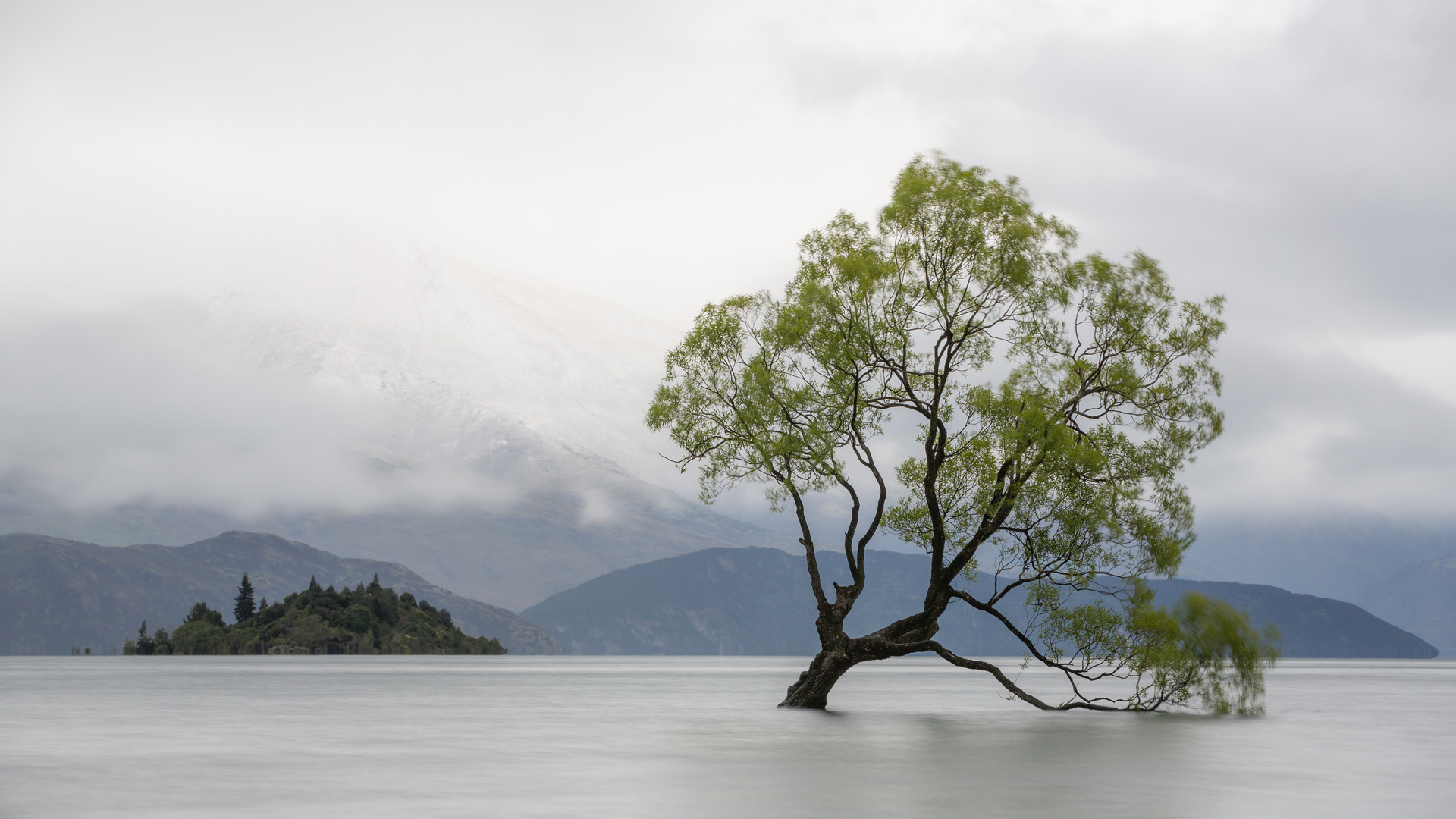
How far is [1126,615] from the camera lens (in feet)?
138

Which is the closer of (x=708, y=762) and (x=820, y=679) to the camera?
(x=708, y=762)

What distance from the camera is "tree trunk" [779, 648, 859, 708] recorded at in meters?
45.3

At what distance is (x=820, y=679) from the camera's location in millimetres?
47250

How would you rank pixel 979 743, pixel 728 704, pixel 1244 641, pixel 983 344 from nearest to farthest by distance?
pixel 979 743 → pixel 983 344 → pixel 1244 641 → pixel 728 704

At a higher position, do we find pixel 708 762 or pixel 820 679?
pixel 820 679

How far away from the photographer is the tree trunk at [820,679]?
4534 centimetres

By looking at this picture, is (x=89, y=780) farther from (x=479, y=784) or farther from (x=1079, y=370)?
(x=1079, y=370)

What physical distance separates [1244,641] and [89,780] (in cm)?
3665

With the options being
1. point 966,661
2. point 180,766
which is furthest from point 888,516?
point 180,766

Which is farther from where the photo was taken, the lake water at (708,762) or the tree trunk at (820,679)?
the tree trunk at (820,679)

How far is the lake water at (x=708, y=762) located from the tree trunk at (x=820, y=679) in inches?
49.2

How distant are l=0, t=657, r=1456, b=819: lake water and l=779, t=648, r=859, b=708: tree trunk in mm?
1250

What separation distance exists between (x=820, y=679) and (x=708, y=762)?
1875cm

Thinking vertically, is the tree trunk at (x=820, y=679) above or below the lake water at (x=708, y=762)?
above
